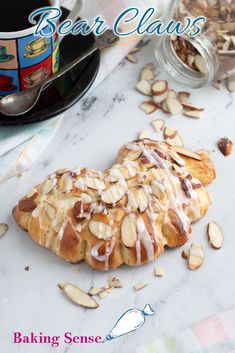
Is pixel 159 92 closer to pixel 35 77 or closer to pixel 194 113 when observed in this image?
pixel 194 113

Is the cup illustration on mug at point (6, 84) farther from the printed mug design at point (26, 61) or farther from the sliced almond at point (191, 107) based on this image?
the sliced almond at point (191, 107)

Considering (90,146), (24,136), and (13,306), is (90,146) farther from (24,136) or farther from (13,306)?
(13,306)

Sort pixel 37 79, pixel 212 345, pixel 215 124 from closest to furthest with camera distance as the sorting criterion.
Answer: pixel 212 345 < pixel 37 79 < pixel 215 124

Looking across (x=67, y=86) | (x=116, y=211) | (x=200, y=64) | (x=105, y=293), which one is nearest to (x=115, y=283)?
(x=105, y=293)

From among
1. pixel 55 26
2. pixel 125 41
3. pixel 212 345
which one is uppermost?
pixel 55 26

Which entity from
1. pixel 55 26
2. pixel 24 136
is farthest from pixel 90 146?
pixel 55 26

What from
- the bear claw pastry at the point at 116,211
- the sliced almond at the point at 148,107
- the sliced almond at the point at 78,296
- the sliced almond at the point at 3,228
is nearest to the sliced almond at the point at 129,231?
the bear claw pastry at the point at 116,211
